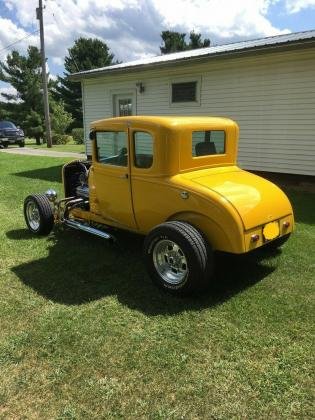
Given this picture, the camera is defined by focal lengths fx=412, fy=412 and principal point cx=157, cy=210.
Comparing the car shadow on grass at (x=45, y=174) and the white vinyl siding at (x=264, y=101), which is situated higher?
A: the white vinyl siding at (x=264, y=101)

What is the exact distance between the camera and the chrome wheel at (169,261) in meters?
4.28

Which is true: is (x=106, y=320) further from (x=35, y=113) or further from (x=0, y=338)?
(x=35, y=113)

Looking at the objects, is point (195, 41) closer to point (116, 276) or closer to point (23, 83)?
point (23, 83)

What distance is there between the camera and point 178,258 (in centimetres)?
433

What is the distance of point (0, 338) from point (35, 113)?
114 feet

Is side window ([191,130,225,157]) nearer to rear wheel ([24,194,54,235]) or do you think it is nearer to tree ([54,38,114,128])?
rear wheel ([24,194,54,235])

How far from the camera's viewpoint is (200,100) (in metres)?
11.3

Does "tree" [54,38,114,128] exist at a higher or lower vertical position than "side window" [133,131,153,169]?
higher

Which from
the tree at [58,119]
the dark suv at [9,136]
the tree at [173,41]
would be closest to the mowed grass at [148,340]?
the dark suv at [9,136]

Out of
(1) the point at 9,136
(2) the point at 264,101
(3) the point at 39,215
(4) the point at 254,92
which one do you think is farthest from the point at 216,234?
(1) the point at 9,136

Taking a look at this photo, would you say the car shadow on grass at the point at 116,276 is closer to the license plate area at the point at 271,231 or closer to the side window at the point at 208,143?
Answer: the license plate area at the point at 271,231

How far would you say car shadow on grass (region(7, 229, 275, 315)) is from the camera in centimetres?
426

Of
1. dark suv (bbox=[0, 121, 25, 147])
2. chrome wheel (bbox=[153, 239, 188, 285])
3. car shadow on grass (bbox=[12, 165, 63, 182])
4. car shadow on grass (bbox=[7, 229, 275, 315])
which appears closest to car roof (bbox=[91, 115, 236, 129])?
chrome wheel (bbox=[153, 239, 188, 285])

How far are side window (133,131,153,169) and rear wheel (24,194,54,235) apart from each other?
207 cm
